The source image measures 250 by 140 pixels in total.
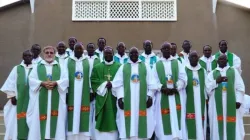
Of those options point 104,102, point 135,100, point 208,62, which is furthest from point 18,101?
point 208,62

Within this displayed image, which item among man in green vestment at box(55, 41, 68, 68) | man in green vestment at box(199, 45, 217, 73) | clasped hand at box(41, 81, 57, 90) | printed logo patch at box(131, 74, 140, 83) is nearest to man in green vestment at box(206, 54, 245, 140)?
man in green vestment at box(199, 45, 217, 73)

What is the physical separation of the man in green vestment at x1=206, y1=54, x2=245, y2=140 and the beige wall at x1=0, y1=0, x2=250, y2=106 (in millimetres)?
5034

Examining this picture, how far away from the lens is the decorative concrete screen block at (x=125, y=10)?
40.0ft

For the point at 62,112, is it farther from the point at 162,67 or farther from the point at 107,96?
the point at 162,67

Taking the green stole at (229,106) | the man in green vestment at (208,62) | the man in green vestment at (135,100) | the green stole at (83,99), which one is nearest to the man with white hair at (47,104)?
the green stole at (83,99)


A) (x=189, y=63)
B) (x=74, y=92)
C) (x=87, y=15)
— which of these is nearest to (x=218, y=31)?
(x=87, y=15)

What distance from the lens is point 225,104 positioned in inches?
270

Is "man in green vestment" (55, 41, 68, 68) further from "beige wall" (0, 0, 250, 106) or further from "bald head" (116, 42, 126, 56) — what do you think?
"beige wall" (0, 0, 250, 106)

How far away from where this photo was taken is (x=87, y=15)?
483 inches

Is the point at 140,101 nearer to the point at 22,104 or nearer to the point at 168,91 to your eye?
the point at 168,91

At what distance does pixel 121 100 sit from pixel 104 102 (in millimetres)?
317

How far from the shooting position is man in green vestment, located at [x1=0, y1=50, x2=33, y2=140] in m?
6.70

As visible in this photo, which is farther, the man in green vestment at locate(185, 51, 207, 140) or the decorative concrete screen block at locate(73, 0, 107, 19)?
the decorative concrete screen block at locate(73, 0, 107, 19)

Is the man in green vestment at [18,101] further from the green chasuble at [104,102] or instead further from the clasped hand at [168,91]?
the clasped hand at [168,91]
